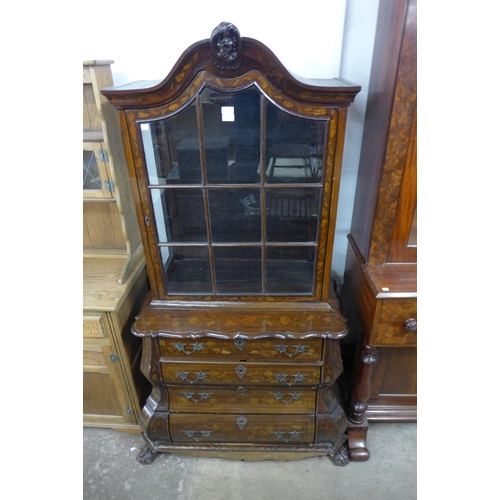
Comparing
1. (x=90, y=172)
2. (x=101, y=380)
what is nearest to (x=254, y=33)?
(x=90, y=172)

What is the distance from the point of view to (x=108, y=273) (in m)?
1.29

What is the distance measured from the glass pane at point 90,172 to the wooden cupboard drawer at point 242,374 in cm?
67

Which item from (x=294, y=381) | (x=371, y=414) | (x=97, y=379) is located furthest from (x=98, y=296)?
(x=371, y=414)

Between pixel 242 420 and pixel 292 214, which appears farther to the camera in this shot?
pixel 242 420

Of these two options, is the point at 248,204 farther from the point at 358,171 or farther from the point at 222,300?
the point at 358,171

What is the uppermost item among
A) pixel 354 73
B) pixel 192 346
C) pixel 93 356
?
pixel 354 73

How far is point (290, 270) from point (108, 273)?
672 mm

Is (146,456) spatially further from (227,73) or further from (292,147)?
(227,73)

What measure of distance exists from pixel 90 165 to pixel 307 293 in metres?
0.86

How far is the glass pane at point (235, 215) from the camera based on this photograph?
3.30 feet

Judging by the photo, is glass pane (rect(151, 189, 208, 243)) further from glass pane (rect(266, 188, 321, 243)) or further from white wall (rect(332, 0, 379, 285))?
white wall (rect(332, 0, 379, 285))

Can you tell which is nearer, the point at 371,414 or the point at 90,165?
the point at 90,165

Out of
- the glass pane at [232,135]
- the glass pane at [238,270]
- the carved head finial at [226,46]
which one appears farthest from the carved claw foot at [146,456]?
the carved head finial at [226,46]

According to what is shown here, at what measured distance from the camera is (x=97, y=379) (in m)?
1.30
